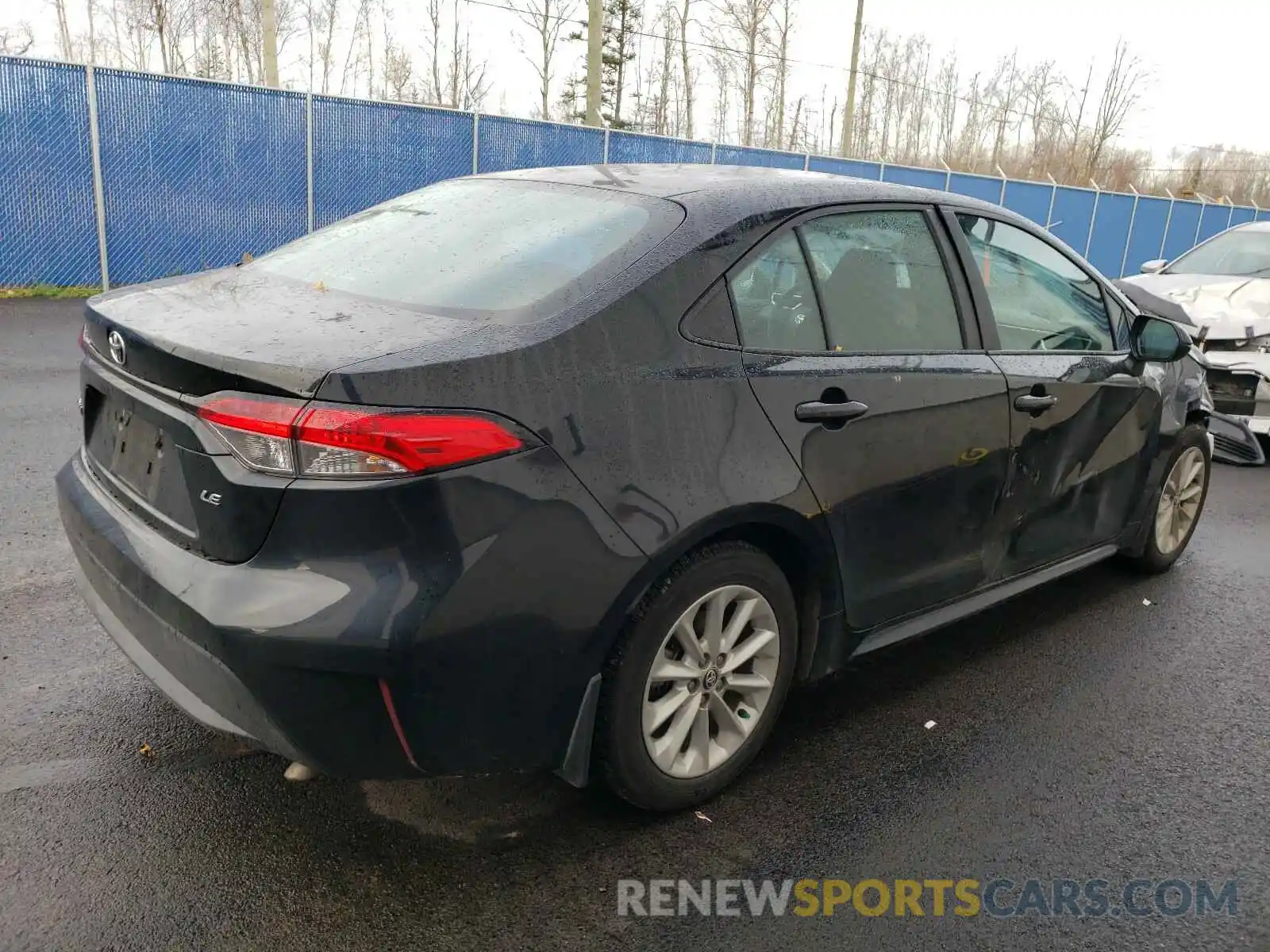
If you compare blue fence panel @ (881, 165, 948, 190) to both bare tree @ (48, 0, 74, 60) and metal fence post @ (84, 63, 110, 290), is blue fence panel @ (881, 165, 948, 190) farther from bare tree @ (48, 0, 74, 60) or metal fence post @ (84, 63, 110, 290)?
bare tree @ (48, 0, 74, 60)

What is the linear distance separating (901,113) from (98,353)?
62088 mm

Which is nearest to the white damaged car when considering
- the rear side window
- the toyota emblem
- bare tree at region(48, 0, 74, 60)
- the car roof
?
the rear side window

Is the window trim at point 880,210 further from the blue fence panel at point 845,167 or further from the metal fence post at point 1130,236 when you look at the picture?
the metal fence post at point 1130,236

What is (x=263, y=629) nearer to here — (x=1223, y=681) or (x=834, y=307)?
(x=834, y=307)

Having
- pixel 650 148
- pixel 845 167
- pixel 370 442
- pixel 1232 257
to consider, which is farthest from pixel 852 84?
pixel 370 442

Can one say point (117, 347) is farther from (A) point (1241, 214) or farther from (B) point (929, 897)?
(A) point (1241, 214)

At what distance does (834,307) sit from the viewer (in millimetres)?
2975

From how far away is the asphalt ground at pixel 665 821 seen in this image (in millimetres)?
2312

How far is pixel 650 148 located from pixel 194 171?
7376 mm

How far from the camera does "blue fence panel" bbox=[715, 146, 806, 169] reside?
60.4ft

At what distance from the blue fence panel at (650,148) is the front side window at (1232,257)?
875 centimetres

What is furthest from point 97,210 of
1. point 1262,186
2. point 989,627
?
point 1262,186

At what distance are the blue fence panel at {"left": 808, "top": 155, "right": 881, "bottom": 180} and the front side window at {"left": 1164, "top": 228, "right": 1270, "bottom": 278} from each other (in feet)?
32.1


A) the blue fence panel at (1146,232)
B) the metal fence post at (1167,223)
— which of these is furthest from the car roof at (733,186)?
the metal fence post at (1167,223)
